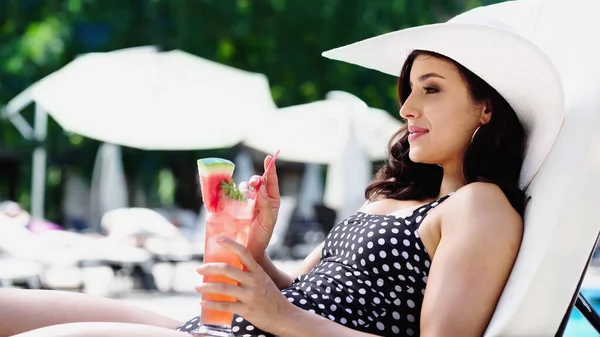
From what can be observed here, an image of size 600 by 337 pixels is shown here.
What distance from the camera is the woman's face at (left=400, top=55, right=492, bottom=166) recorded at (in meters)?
2.41

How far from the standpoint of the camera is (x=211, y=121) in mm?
10336

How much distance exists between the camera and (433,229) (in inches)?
88.7

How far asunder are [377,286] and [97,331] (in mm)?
726

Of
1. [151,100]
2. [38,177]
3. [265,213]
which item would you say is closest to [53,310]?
[265,213]

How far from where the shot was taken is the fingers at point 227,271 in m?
1.80

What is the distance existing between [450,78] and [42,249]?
24.4 ft

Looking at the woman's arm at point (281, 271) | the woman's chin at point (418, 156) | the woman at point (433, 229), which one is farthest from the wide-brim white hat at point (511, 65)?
the woman's arm at point (281, 271)

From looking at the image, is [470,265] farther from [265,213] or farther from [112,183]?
[112,183]

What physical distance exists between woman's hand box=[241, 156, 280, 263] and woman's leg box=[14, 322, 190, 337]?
415 mm

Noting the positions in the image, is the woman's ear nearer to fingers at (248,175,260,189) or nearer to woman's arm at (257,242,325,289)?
woman's arm at (257,242,325,289)

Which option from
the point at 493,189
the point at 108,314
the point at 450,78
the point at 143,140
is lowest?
Answer: the point at 143,140

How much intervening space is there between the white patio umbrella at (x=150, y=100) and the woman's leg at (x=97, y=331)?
26.9 ft

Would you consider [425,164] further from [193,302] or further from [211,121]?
[211,121]

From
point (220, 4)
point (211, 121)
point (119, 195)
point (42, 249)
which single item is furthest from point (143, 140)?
point (220, 4)
